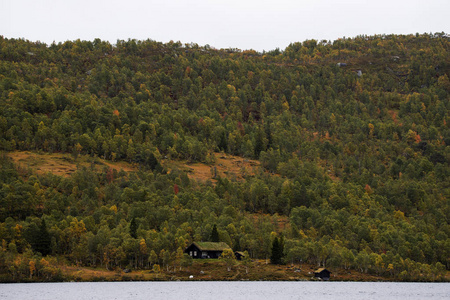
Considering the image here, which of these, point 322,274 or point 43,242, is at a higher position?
point 43,242

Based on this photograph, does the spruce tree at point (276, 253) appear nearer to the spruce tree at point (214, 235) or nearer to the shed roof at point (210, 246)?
the shed roof at point (210, 246)

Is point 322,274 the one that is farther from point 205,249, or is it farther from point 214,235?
point 214,235

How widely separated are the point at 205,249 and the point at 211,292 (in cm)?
3499

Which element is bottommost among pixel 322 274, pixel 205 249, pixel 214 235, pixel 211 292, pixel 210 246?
pixel 322 274

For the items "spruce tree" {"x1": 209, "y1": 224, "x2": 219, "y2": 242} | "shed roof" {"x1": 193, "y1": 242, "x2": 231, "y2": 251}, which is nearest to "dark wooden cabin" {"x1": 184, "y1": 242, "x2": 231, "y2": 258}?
"shed roof" {"x1": 193, "y1": 242, "x2": 231, "y2": 251}

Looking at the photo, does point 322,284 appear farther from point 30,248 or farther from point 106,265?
point 30,248

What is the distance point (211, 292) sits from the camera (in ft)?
364

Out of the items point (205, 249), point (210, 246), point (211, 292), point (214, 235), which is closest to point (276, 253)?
point (210, 246)

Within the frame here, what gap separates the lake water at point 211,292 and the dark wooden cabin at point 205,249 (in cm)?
1338

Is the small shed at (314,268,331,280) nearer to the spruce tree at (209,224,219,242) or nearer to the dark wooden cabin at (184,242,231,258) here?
the dark wooden cabin at (184,242,231,258)

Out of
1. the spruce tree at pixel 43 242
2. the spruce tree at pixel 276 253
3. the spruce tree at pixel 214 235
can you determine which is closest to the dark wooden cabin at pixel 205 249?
the spruce tree at pixel 214 235

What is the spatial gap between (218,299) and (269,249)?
5590 cm

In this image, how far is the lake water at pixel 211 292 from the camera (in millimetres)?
102812

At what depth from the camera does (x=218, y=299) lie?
3863 inches
